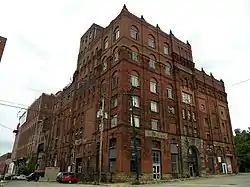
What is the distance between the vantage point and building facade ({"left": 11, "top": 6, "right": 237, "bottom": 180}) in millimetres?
35594

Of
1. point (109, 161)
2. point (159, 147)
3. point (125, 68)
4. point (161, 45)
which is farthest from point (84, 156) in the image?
point (161, 45)

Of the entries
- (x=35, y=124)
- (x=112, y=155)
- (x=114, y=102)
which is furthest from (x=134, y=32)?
(x=35, y=124)

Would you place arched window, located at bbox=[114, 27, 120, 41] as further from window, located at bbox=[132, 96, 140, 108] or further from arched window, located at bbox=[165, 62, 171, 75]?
window, located at bbox=[132, 96, 140, 108]

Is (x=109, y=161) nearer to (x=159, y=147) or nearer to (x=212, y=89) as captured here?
(x=159, y=147)

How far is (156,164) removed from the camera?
119 ft

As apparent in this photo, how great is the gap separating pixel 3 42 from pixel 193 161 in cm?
3357

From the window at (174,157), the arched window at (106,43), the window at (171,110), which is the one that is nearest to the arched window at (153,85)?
the window at (171,110)

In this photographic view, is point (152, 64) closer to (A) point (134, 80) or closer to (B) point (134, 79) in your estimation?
(B) point (134, 79)

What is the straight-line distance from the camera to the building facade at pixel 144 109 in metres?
35.6

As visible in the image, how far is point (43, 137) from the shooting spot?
227 feet

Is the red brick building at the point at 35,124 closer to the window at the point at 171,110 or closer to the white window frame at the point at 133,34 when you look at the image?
the white window frame at the point at 133,34

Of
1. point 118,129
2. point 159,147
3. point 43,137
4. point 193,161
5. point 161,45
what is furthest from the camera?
point 43,137

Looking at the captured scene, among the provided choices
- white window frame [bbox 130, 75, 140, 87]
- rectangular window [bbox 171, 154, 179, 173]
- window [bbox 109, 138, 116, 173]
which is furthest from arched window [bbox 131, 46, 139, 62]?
rectangular window [bbox 171, 154, 179, 173]

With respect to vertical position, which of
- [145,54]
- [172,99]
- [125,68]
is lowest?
[172,99]
